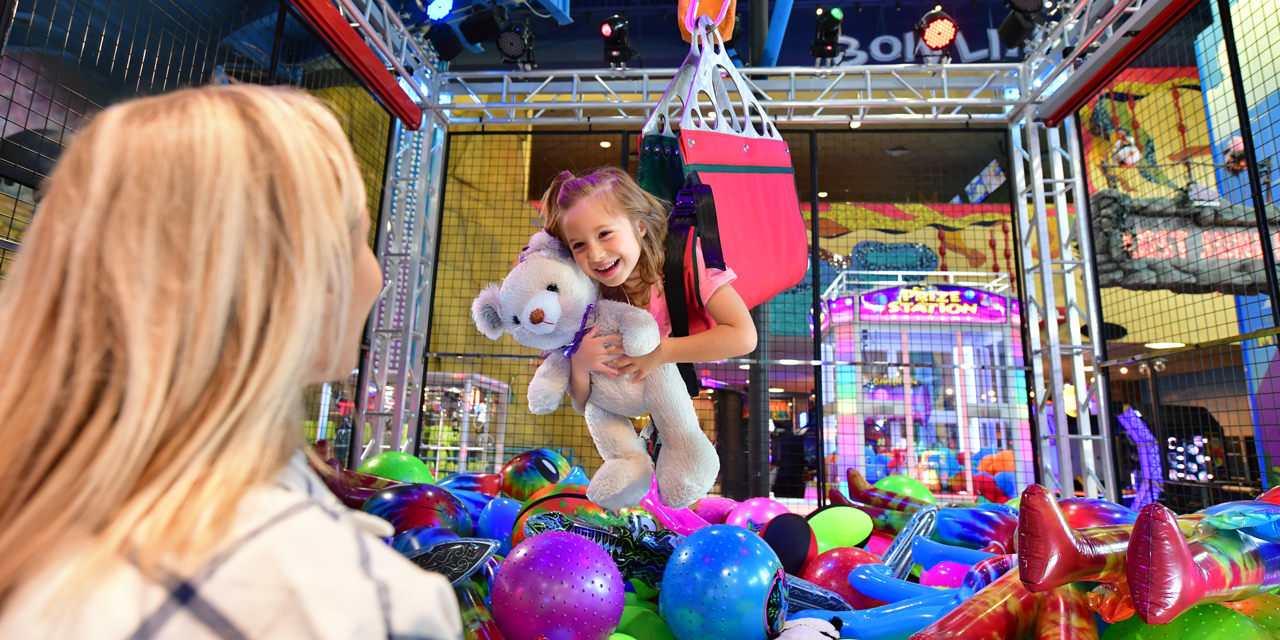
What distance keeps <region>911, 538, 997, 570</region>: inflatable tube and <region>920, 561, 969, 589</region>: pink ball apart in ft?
0.36

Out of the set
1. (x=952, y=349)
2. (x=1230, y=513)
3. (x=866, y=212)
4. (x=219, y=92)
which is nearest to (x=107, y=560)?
(x=219, y=92)

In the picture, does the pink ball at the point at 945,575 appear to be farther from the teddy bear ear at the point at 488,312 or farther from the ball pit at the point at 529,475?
the teddy bear ear at the point at 488,312

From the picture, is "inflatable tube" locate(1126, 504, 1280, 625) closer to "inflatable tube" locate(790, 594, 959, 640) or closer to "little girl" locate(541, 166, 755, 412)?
"inflatable tube" locate(790, 594, 959, 640)

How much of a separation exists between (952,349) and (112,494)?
24.0 feet

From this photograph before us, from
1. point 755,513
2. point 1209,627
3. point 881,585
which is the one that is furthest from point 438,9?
point 1209,627

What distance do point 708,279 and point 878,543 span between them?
2.54m

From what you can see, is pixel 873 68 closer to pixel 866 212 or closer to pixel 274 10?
pixel 866 212

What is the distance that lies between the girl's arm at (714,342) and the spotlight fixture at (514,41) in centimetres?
417

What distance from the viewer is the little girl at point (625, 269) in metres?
1.52

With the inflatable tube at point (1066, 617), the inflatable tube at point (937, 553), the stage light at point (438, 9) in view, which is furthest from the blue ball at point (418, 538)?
the stage light at point (438, 9)

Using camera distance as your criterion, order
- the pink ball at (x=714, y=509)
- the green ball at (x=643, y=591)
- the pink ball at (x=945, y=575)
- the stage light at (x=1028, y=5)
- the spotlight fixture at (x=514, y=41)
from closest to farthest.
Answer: the green ball at (x=643, y=591), the pink ball at (x=945, y=575), the pink ball at (x=714, y=509), the stage light at (x=1028, y=5), the spotlight fixture at (x=514, y=41)

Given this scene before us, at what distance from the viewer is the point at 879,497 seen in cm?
384

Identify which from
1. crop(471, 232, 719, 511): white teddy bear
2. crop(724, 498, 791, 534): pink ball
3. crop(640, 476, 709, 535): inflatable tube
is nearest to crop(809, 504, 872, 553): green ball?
crop(724, 498, 791, 534): pink ball

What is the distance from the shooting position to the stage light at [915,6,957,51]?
486cm
